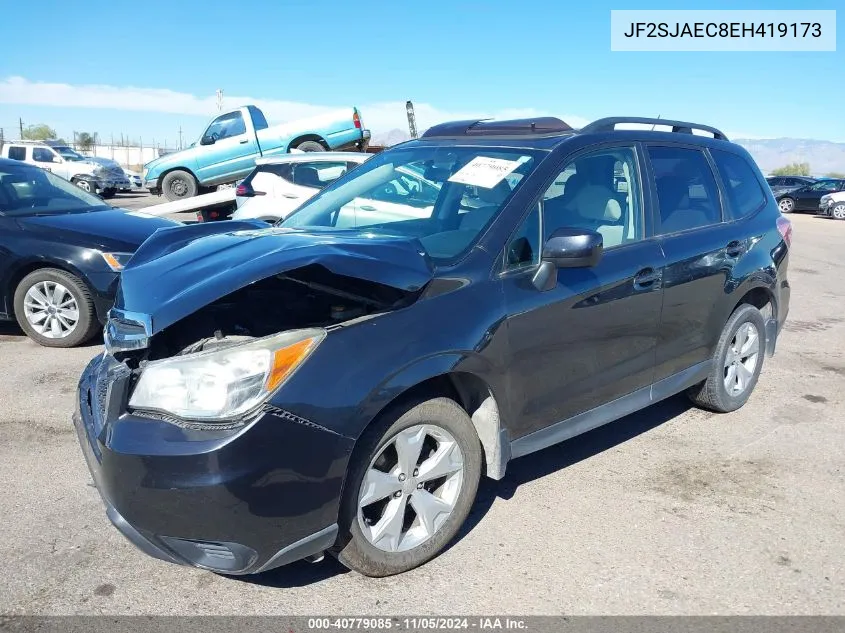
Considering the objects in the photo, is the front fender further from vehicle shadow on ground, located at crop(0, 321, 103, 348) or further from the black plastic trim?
vehicle shadow on ground, located at crop(0, 321, 103, 348)

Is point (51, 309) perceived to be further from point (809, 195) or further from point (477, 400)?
point (809, 195)

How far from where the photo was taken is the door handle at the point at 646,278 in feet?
12.4

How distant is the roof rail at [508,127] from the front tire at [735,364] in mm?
1721

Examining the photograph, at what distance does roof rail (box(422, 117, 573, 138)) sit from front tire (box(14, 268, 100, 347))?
3.47 m

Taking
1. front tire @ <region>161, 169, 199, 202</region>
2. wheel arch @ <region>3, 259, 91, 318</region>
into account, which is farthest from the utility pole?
wheel arch @ <region>3, 259, 91, 318</region>

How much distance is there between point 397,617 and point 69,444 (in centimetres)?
249

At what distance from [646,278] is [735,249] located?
3.42 feet

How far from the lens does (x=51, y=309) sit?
20.1 feet

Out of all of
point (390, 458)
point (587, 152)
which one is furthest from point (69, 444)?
point (587, 152)

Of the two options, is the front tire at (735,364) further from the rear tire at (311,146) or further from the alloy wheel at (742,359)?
the rear tire at (311,146)

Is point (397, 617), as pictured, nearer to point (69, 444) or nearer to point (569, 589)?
point (569, 589)

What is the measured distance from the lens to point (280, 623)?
2705 millimetres

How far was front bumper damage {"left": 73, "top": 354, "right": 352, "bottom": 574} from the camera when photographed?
2449 millimetres

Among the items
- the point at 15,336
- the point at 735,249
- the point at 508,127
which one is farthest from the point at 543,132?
the point at 15,336
